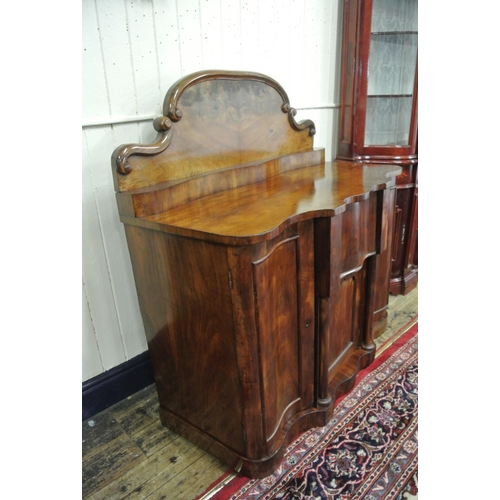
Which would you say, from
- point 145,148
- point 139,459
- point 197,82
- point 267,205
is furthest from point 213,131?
point 139,459

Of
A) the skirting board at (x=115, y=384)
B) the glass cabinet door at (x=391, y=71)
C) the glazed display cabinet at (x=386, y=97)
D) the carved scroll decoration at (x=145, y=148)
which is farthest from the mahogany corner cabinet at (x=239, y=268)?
the glass cabinet door at (x=391, y=71)

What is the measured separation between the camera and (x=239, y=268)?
41.5 inches

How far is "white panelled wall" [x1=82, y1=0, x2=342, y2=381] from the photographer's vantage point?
1.39 metres

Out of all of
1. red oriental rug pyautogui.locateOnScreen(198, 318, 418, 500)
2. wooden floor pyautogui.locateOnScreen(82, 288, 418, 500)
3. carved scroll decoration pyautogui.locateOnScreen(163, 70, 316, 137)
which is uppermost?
carved scroll decoration pyautogui.locateOnScreen(163, 70, 316, 137)

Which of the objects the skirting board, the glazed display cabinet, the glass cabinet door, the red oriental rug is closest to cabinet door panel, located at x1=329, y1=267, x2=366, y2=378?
the red oriental rug

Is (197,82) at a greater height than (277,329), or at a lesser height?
greater

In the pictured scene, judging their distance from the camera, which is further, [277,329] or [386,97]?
[386,97]

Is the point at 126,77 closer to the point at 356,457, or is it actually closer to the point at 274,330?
the point at 274,330

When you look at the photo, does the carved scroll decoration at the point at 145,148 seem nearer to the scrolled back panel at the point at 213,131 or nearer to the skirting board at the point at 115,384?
the scrolled back panel at the point at 213,131

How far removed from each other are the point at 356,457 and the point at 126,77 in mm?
1633

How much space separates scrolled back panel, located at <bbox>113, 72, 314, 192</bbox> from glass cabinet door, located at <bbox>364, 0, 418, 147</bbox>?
71 centimetres

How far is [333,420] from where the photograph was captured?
1567mm

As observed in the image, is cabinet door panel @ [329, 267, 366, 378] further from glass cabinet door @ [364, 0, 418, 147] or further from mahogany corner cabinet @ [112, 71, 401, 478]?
glass cabinet door @ [364, 0, 418, 147]
